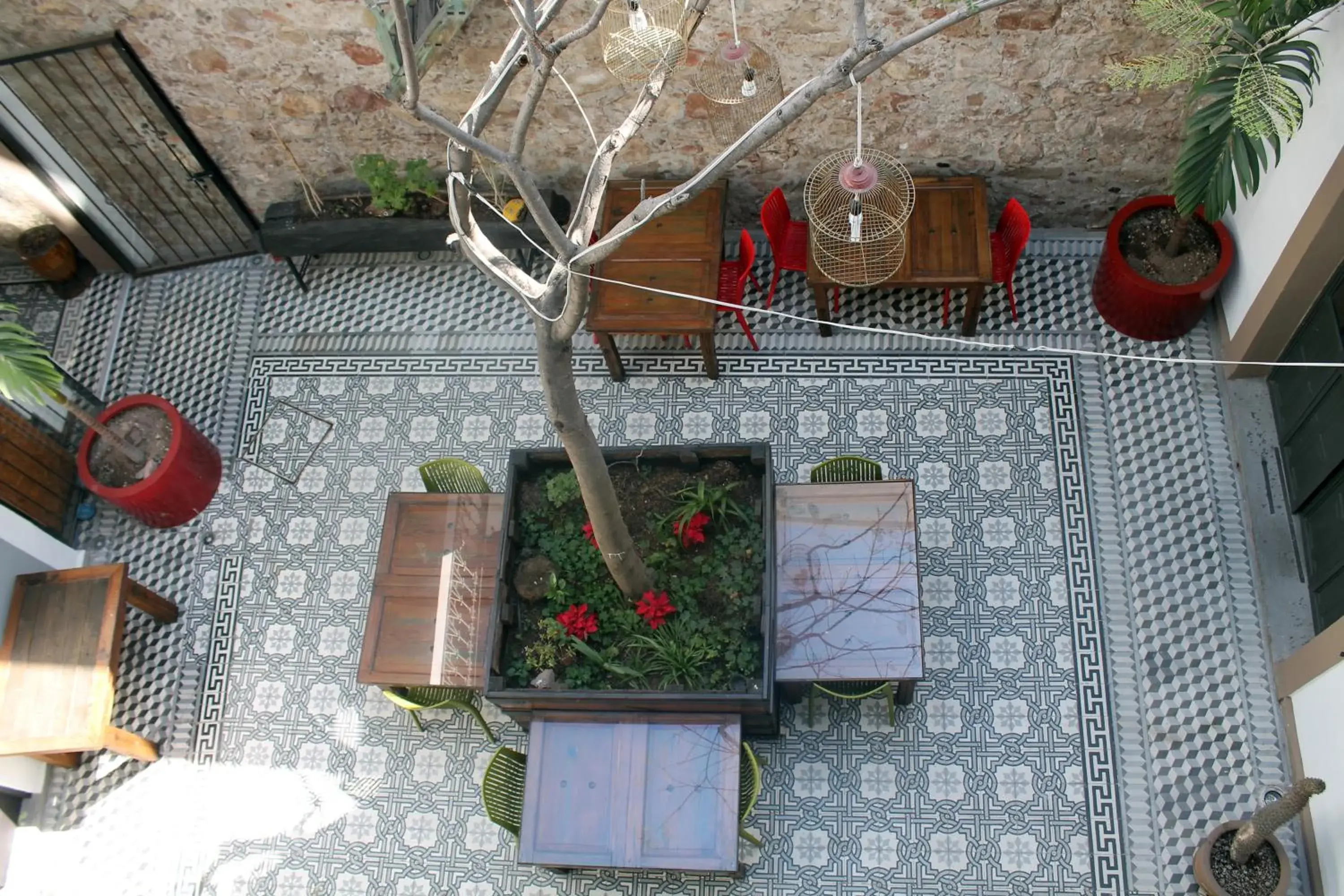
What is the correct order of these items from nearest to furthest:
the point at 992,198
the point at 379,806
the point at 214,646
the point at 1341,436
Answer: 1. the point at 1341,436
2. the point at 379,806
3. the point at 214,646
4. the point at 992,198

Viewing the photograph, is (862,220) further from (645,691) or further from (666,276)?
(645,691)

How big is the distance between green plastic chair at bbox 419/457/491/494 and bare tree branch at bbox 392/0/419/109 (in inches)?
108

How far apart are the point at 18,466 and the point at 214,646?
149 cm

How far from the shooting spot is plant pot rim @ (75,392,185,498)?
7016 millimetres

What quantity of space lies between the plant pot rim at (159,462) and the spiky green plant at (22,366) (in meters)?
0.95

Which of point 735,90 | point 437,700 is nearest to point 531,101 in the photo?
point 735,90

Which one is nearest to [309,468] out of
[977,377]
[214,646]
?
[214,646]

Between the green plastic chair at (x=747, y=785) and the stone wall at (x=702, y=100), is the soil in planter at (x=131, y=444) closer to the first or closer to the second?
the stone wall at (x=702, y=100)

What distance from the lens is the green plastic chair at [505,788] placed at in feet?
19.6

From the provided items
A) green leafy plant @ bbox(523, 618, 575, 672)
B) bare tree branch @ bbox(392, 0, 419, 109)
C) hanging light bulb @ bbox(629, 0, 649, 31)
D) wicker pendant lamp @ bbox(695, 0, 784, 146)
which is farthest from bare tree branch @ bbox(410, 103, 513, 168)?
green leafy plant @ bbox(523, 618, 575, 672)

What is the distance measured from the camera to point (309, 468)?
744 cm

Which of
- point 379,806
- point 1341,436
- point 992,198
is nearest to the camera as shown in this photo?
point 1341,436

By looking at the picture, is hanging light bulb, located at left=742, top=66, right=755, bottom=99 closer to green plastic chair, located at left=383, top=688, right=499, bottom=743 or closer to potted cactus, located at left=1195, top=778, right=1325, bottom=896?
green plastic chair, located at left=383, top=688, right=499, bottom=743

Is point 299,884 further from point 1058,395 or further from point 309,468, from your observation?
point 1058,395
